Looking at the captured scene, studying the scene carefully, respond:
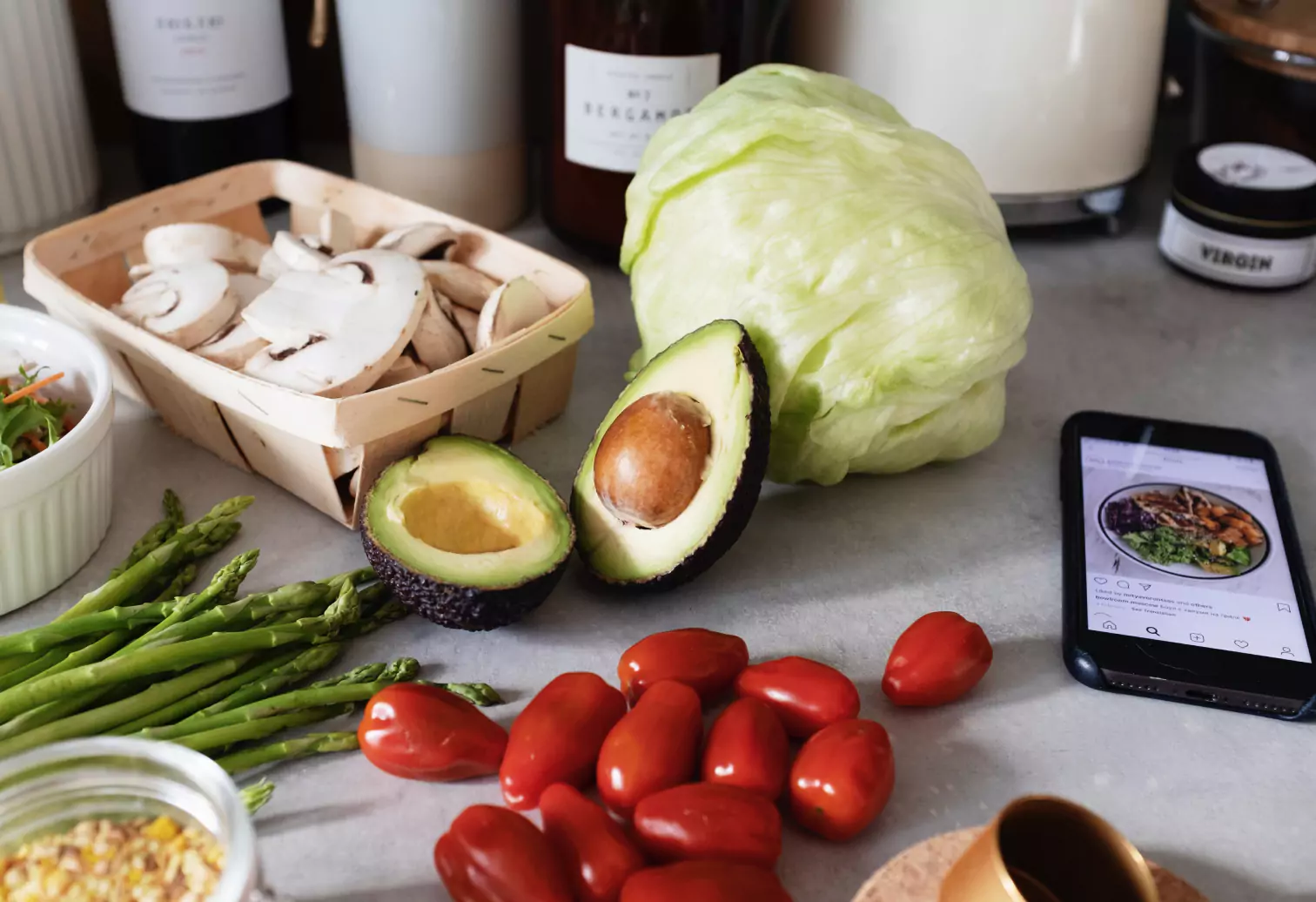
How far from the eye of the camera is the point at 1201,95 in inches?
63.0

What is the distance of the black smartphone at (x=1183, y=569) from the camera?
2.90 feet

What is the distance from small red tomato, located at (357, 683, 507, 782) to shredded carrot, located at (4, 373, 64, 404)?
405 mm

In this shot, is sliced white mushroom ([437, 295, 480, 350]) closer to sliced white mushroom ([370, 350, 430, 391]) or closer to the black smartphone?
sliced white mushroom ([370, 350, 430, 391])

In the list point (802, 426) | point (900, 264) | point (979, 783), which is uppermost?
point (900, 264)

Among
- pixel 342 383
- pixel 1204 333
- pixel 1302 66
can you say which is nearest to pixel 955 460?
pixel 1204 333

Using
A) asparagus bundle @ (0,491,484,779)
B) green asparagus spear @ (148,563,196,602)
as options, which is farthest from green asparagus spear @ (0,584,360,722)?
green asparagus spear @ (148,563,196,602)

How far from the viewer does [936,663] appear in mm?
858

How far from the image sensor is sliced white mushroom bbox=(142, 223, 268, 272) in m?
1.16

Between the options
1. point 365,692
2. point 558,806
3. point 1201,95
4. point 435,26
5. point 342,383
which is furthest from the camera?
point 1201,95

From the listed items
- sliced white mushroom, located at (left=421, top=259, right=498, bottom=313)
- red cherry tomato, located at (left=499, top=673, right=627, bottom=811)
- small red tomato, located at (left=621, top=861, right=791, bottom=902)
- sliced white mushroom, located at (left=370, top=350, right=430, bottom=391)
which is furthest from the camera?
sliced white mushroom, located at (left=421, top=259, right=498, bottom=313)

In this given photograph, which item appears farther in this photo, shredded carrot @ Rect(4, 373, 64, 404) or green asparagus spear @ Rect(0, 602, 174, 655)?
shredded carrot @ Rect(4, 373, 64, 404)

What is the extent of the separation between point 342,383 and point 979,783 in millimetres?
576

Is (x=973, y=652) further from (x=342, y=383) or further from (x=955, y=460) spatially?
(x=342, y=383)

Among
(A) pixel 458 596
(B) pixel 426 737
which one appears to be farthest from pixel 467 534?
(B) pixel 426 737
